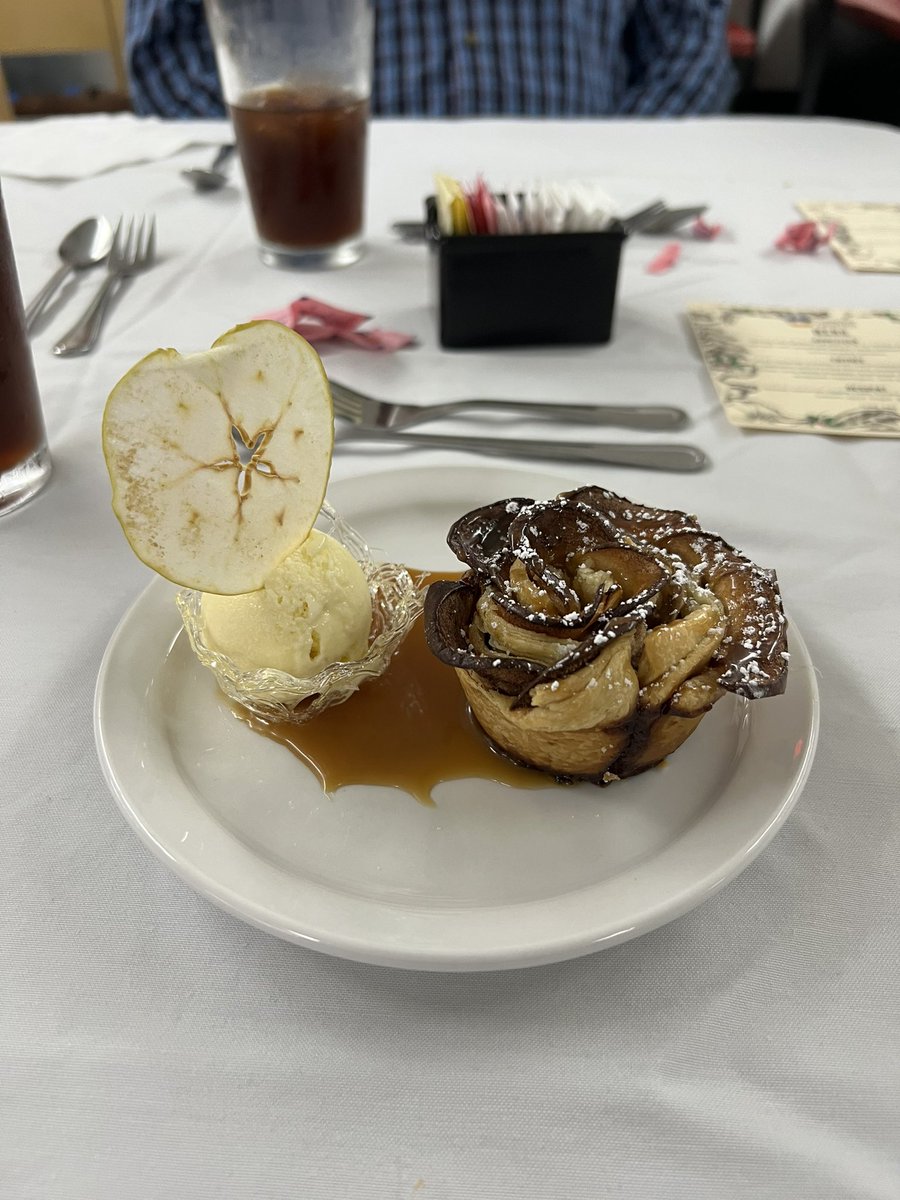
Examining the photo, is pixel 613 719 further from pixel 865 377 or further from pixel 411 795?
pixel 865 377

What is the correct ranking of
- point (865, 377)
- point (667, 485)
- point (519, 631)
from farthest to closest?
point (865, 377) → point (667, 485) → point (519, 631)

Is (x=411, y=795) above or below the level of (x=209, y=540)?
below

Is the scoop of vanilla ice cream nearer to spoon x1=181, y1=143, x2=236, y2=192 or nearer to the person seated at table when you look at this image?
spoon x1=181, y1=143, x2=236, y2=192

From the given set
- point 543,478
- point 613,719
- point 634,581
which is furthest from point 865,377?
point 613,719

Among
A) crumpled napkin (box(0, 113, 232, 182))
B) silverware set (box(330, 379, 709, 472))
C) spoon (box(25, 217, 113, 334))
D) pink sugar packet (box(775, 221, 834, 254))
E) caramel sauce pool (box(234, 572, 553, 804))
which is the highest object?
crumpled napkin (box(0, 113, 232, 182))

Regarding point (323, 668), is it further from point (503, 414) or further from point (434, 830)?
point (503, 414)

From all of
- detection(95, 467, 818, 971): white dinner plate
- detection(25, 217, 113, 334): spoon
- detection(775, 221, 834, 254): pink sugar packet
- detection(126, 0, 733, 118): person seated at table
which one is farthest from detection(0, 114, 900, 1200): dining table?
detection(126, 0, 733, 118): person seated at table
